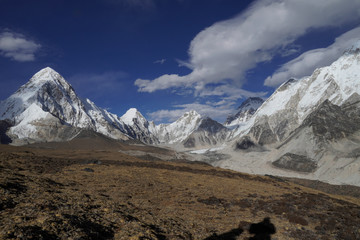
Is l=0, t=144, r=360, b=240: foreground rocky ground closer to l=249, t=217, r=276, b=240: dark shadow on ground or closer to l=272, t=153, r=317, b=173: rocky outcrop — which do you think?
l=249, t=217, r=276, b=240: dark shadow on ground

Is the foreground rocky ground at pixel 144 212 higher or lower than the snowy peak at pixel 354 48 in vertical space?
lower

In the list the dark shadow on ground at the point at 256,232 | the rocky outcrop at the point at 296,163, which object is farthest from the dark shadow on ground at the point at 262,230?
the rocky outcrop at the point at 296,163

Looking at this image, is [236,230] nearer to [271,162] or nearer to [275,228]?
[275,228]

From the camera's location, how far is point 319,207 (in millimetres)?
18375

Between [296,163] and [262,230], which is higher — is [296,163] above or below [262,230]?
below

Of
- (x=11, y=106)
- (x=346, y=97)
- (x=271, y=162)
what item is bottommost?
(x=271, y=162)

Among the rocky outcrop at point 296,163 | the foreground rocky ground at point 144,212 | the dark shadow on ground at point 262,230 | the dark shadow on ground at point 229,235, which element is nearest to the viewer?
the foreground rocky ground at point 144,212

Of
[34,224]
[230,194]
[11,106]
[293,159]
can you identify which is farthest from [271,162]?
[11,106]

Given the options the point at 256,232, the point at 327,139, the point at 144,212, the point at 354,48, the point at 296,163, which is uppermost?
the point at 354,48

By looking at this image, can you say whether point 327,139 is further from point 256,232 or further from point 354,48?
point 256,232

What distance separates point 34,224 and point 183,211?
8649 mm

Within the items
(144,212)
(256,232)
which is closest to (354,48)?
(256,232)

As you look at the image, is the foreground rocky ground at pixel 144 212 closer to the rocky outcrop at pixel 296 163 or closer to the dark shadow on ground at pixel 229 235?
the dark shadow on ground at pixel 229 235

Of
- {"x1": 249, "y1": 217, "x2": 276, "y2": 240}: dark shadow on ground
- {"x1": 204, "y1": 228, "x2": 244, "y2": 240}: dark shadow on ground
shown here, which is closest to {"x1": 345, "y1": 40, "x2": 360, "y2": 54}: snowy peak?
{"x1": 249, "y1": 217, "x2": 276, "y2": 240}: dark shadow on ground
